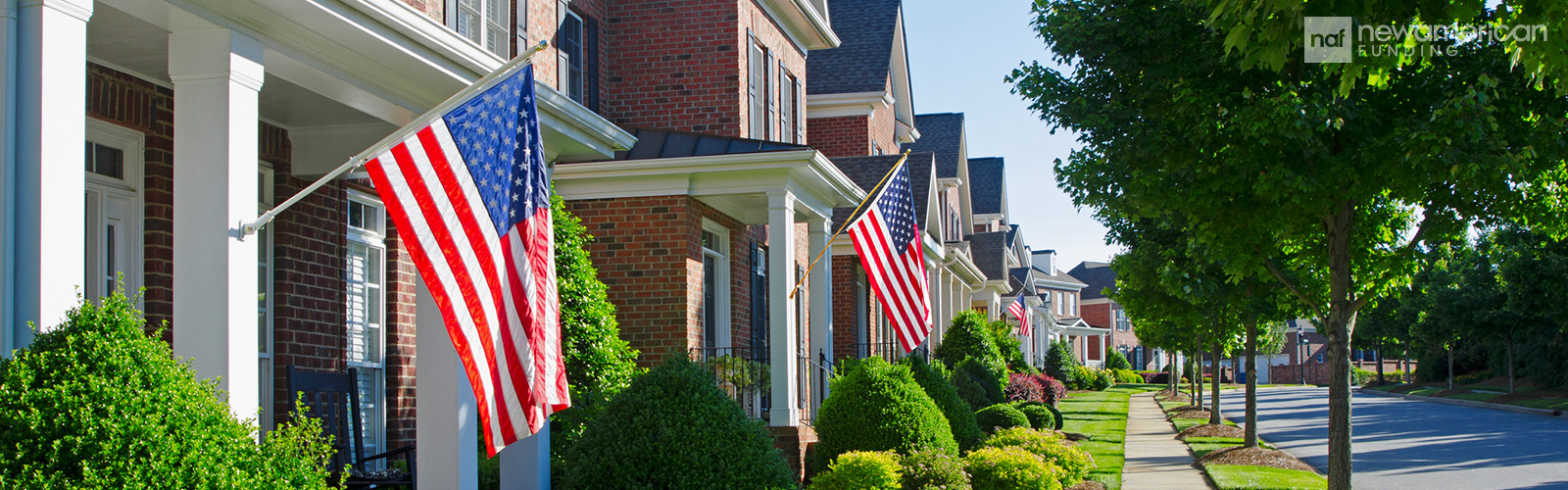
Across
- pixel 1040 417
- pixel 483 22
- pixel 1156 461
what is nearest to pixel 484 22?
pixel 483 22

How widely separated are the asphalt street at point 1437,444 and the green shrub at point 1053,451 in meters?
4.96

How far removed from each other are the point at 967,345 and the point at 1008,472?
13725mm

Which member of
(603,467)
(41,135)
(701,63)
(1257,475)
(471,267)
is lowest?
(1257,475)

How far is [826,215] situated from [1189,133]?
5361mm

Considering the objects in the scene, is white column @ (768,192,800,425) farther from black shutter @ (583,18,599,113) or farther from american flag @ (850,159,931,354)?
black shutter @ (583,18,599,113)

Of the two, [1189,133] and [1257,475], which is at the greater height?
[1189,133]

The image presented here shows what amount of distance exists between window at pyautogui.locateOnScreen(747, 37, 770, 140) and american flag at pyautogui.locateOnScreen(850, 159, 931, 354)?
2.36 meters

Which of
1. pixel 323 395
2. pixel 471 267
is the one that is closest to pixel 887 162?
pixel 323 395

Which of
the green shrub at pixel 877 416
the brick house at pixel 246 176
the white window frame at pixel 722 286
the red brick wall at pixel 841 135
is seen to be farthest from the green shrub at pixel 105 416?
the red brick wall at pixel 841 135

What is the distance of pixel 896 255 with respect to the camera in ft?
46.9

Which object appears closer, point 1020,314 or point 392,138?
point 392,138

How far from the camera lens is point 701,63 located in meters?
15.3

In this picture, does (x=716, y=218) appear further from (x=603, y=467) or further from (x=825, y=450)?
(x=603, y=467)

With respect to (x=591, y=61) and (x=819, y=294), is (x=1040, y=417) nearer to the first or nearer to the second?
(x=819, y=294)
